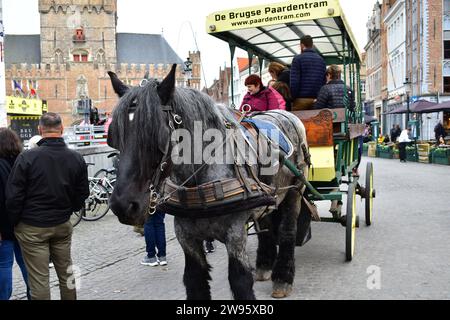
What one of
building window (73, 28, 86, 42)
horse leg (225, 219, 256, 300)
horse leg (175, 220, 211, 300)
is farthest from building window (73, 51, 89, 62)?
horse leg (225, 219, 256, 300)

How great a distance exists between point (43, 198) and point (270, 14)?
3.16 metres

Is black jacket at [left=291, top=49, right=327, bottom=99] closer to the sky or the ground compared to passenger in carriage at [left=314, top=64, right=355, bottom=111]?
closer to the sky

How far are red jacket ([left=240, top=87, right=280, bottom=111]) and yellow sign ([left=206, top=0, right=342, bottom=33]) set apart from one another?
77cm

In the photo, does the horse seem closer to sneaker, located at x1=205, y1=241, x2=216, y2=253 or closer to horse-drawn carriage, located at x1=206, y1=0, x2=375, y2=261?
horse-drawn carriage, located at x1=206, y1=0, x2=375, y2=261

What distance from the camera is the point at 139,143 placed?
2723 mm

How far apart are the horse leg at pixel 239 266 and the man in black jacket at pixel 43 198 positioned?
1460mm

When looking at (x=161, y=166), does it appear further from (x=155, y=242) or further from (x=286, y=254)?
(x=155, y=242)

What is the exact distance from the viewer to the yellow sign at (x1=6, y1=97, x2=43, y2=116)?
2260 centimetres

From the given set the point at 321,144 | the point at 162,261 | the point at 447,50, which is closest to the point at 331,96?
the point at 321,144

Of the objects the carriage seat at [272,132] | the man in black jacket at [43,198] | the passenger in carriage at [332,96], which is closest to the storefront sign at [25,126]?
the passenger in carriage at [332,96]

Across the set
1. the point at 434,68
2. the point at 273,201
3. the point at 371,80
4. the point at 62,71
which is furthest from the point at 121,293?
the point at 62,71

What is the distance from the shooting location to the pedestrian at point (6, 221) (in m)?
4.07

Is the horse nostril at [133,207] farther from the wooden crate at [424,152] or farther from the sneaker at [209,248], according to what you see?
the wooden crate at [424,152]

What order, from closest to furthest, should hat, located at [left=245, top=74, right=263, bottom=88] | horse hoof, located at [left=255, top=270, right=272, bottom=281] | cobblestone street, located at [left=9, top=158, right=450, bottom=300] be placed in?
cobblestone street, located at [left=9, top=158, right=450, bottom=300] < hat, located at [left=245, top=74, right=263, bottom=88] < horse hoof, located at [left=255, top=270, right=272, bottom=281]
